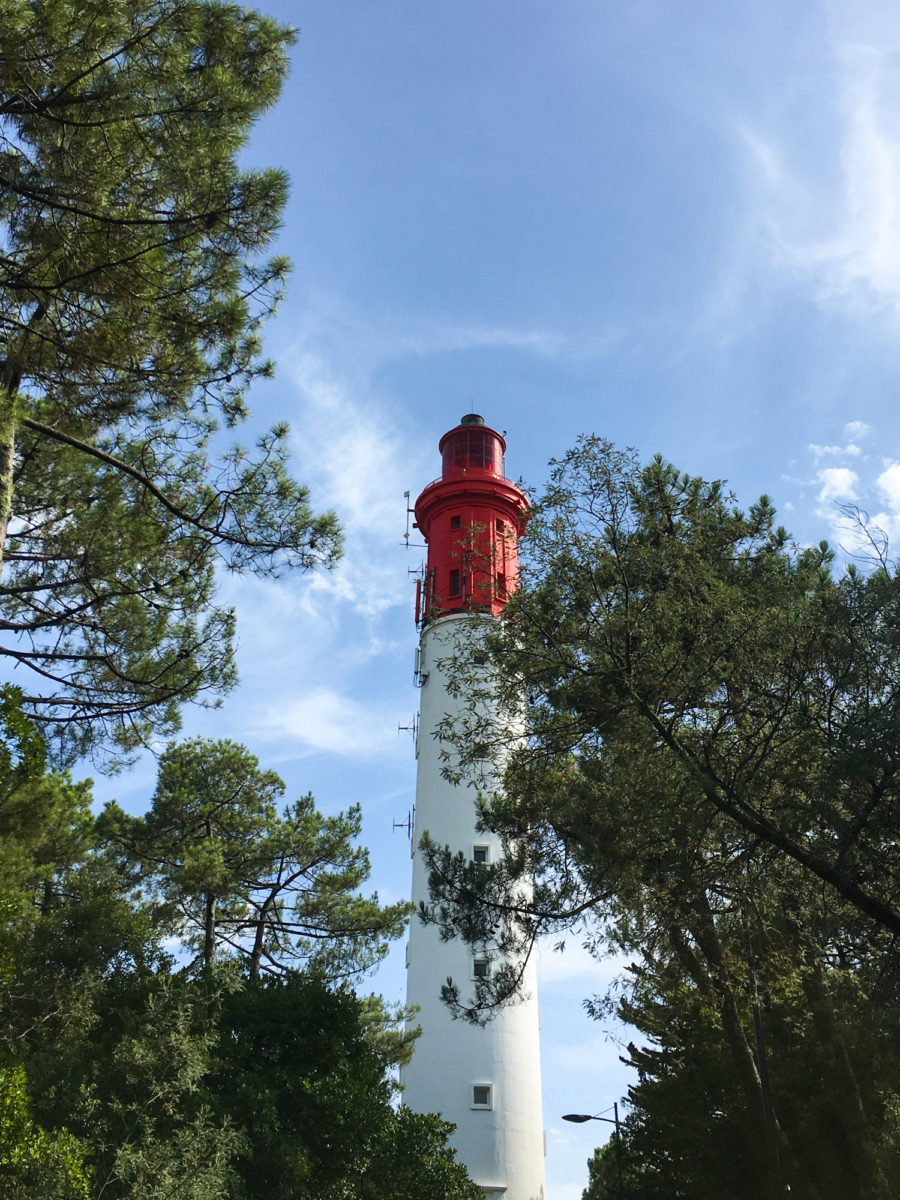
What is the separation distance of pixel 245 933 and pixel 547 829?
10.3 meters

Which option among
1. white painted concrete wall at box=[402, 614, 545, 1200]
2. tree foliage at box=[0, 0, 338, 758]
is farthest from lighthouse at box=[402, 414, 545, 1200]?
tree foliage at box=[0, 0, 338, 758]

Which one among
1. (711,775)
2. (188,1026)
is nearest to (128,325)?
(711,775)

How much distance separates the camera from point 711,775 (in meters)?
9.03

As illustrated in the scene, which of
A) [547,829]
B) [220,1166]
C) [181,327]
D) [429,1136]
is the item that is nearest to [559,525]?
[547,829]

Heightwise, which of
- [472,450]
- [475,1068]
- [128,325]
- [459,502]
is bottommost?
[475,1068]

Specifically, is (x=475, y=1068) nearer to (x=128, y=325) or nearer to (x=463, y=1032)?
(x=463, y=1032)

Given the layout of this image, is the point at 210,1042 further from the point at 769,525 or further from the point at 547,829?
the point at 769,525

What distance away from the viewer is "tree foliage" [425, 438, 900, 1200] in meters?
9.16

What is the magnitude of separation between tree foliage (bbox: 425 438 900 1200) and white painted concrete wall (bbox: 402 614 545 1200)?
6.65 meters

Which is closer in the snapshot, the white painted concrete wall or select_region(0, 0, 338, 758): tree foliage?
select_region(0, 0, 338, 758): tree foliage

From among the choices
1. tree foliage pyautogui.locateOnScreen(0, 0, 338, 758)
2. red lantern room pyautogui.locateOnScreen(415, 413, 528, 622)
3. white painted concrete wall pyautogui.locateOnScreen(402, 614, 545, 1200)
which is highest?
red lantern room pyautogui.locateOnScreen(415, 413, 528, 622)

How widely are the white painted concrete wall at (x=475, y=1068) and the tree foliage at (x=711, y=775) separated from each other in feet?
21.8

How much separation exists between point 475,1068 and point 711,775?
557 inches

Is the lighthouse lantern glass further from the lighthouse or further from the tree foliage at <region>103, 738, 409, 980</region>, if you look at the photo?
the tree foliage at <region>103, 738, 409, 980</region>
